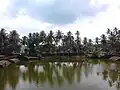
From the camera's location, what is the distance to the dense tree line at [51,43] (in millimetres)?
110938

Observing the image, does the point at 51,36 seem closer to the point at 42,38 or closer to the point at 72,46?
the point at 42,38

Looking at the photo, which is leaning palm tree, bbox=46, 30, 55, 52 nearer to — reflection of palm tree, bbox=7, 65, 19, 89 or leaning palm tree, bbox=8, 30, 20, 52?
leaning palm tree, bbox=8, 30, 20, 52

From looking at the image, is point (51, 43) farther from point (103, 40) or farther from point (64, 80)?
point (64, 80)

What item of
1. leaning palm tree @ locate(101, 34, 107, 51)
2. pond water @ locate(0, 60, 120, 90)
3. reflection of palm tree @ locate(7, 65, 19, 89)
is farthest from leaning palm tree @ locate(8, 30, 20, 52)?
pond water @ locate(0, 60, 120, 90)

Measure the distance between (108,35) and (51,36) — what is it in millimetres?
28042

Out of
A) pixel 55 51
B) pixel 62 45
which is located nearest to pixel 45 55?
pixel 55 51

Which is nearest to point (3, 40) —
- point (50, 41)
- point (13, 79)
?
point (50, 41)

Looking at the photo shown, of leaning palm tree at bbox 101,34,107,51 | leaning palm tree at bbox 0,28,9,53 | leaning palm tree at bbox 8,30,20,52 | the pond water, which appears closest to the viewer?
the pond water

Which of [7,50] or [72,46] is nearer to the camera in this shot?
[7,50]

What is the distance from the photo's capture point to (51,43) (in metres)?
116

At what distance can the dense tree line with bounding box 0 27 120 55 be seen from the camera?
11094cm

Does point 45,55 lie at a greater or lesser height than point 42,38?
lesser

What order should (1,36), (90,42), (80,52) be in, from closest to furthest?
(1,36) < (80,52) < (90,42)

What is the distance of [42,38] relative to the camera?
11731 cm
